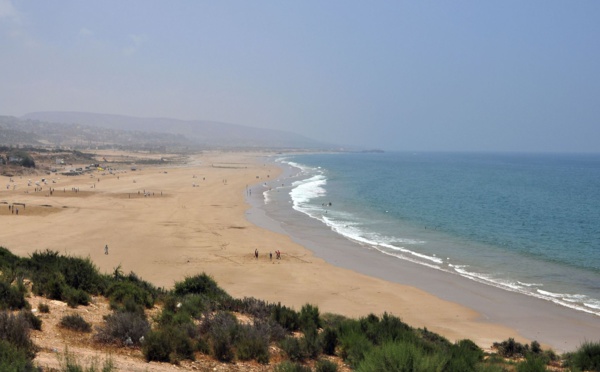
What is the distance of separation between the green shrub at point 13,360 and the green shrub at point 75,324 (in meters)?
2.60

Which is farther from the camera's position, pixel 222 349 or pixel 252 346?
pixel 252 346

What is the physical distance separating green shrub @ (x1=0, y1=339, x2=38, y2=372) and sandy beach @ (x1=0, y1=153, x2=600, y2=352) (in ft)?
39.2

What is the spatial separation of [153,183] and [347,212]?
28994mm

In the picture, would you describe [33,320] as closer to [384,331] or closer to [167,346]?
[167,346]

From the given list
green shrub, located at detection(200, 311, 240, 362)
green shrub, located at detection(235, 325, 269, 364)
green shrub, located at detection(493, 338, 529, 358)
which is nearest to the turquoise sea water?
green shrub, located at detection(493, 338, 529, 358)

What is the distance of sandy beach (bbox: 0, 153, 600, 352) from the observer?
1702 cm

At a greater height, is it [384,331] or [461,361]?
[461,361]

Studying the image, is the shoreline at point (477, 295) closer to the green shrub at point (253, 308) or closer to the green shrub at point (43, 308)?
the green shrub at point (253, 308)

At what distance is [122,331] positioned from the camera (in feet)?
26.9

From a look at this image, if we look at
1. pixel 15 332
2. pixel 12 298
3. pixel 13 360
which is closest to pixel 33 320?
pixel 12 298

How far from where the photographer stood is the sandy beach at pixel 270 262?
1702 cm

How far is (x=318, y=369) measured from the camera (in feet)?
24.4

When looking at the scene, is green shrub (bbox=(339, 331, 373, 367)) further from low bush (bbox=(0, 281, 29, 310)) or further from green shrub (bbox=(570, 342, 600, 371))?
low bush (bbox=(0, 281, 29, 310))

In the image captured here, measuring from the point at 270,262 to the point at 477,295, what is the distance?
30.4 ft
